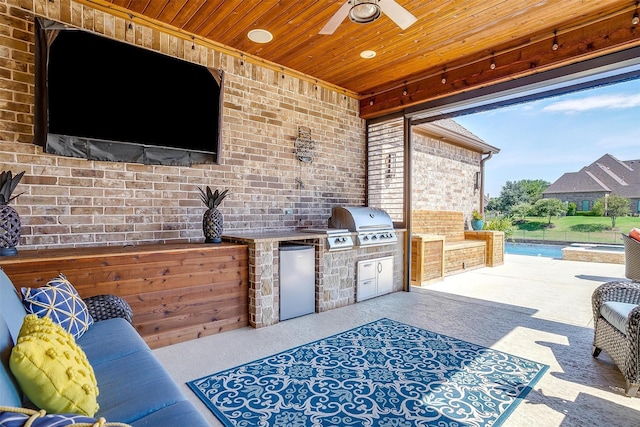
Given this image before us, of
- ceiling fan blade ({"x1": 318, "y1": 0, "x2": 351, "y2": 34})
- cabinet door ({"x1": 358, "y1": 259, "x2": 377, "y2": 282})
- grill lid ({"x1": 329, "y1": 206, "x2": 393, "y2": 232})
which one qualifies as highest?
ceiling fan blade ({"x1": 318, "y1": 0, "x2": 351, "y2": 34})

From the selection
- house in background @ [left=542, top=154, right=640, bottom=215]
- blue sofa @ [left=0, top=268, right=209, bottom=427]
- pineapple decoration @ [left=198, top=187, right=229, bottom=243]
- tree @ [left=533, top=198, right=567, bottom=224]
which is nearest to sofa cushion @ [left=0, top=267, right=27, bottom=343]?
blue sofa @ [left=0, top=268, right=209, bottom=427]

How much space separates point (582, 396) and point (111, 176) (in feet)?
13.6

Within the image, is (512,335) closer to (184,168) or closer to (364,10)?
(364,10)

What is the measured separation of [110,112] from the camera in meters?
2.96

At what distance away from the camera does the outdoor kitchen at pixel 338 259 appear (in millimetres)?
3455

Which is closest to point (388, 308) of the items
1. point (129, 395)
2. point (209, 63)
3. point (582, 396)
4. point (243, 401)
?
point (582, 396)

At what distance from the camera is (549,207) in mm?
11773

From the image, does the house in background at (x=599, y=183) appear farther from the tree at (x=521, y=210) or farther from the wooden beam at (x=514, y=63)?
the wooden beam at (x=514, y=63)

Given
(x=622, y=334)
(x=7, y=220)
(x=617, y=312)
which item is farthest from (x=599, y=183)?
(x=7, y=220)

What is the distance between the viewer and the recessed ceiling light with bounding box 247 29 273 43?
3469 mm

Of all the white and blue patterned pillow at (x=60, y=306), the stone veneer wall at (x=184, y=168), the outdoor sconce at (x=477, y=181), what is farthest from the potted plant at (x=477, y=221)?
the white and blue patterned pillow at (x=60, y=306)

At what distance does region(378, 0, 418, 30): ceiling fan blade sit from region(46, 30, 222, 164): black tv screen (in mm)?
2012

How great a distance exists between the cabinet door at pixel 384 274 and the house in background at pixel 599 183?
8.58m

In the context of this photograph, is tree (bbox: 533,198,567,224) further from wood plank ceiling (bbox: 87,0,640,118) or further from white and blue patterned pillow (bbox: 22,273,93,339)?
white and blue patterned pillow (bbox: 22,273,93,339)
